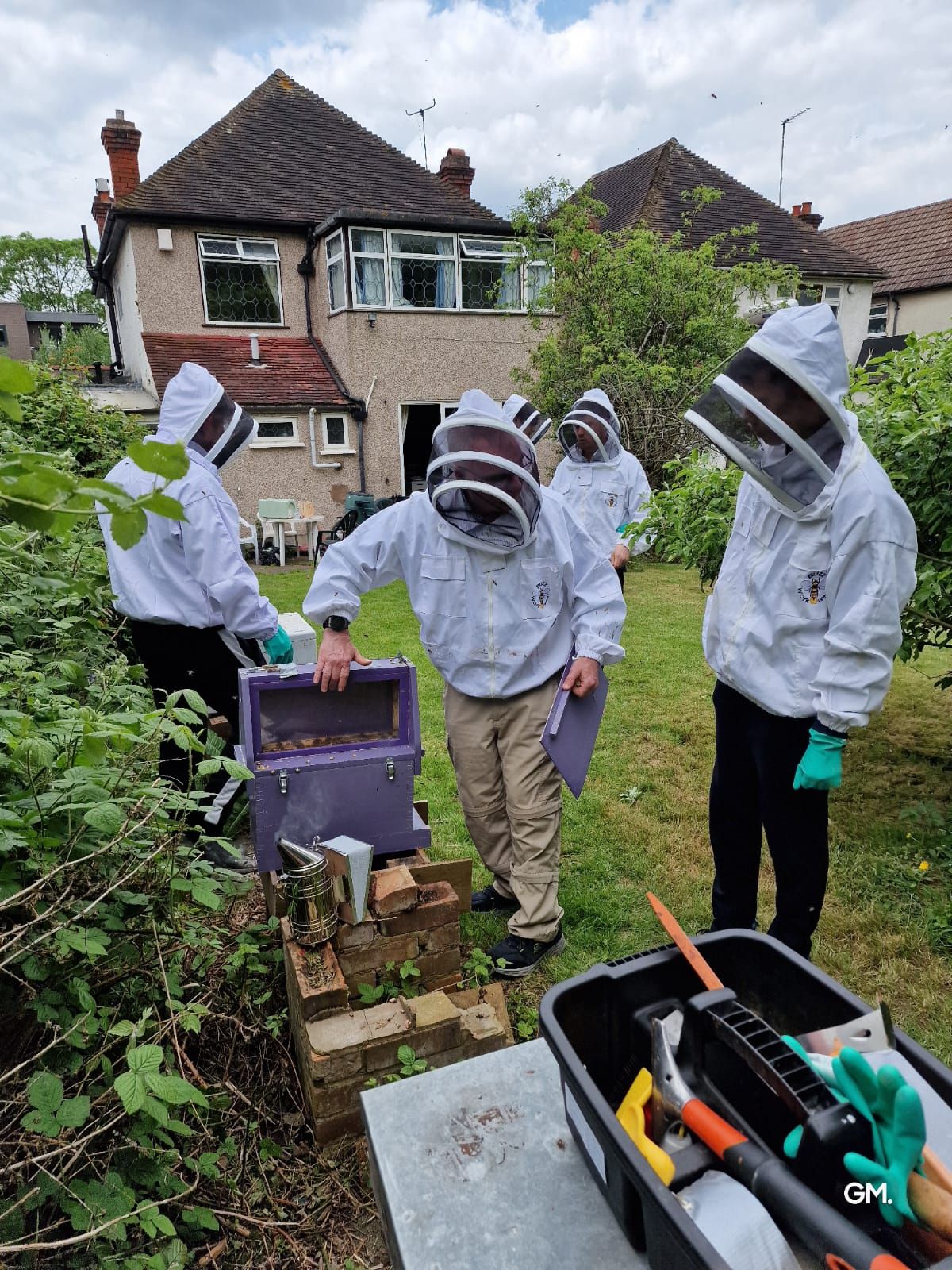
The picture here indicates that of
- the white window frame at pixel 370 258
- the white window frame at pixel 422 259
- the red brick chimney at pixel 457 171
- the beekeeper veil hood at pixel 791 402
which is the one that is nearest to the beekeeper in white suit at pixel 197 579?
the beekeeper veil hood at pixel 791 402

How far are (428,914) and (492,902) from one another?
0.93 meters

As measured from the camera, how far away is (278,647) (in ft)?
12.4

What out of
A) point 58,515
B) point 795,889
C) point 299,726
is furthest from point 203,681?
point 58,515

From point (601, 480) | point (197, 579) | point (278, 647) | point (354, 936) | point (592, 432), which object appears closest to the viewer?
point (354, 936)

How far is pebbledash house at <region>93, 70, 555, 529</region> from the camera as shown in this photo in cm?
1415

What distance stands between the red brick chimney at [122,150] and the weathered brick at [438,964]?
16.6 metres

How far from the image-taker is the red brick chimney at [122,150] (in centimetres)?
1507

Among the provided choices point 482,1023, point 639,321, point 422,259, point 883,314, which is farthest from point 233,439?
point 883,314

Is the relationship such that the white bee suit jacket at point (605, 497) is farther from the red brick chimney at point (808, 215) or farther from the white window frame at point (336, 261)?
the red brick chimney at point (808, 215)

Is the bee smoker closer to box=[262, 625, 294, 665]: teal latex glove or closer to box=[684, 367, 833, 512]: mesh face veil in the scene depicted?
box=[262, 625, 294, 665]: teal latex glove

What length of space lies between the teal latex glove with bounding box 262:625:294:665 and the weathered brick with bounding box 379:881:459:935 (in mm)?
1564

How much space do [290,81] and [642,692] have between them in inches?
692

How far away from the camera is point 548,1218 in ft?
3.44

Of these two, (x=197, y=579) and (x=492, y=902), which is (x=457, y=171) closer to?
(x=197, y=579)
